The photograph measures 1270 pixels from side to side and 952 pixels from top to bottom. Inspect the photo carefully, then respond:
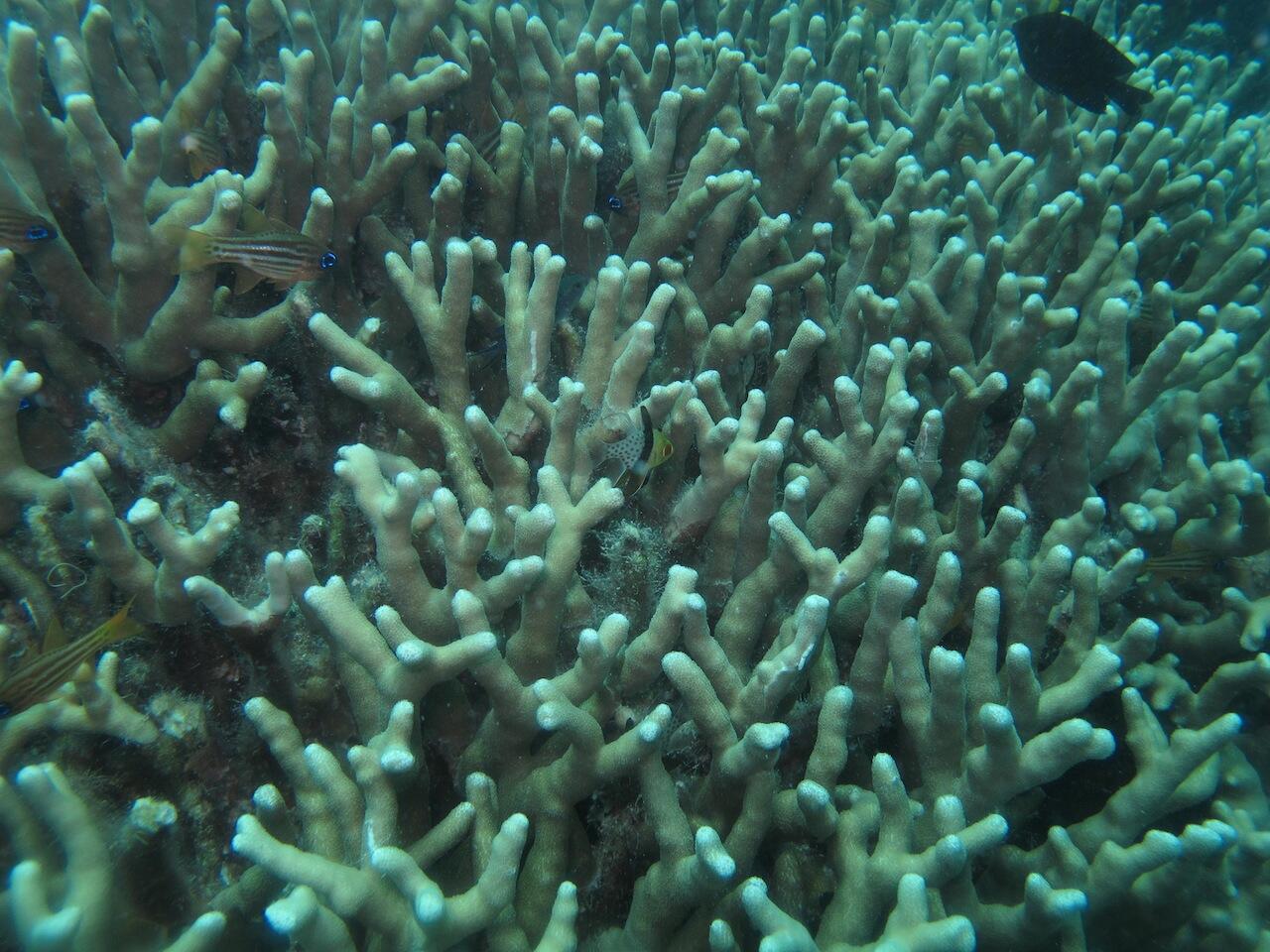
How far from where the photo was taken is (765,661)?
212 centimetres

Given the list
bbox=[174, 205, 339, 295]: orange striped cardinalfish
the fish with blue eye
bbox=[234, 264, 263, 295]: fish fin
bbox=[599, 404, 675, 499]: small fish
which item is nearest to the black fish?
bbox=[599, 404, 675, 499]: small fish

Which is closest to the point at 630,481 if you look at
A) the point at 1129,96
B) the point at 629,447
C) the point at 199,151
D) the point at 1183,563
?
the point at 629,447

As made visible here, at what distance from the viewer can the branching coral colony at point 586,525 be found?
1959 millimetres

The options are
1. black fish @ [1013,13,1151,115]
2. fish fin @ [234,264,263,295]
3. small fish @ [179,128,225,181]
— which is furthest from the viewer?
black fish @ [1013,13,1151,115]

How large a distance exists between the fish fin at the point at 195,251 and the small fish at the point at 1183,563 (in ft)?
12.4

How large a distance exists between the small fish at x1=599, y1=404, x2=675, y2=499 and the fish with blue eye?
2099 millimetres

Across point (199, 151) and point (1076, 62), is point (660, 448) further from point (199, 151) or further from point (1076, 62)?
point (1076, 62)

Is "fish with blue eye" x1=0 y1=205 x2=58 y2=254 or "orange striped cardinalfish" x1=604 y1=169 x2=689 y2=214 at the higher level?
"orange striped cardinalfish" x1=604 y1=169 x2=689 y2=214

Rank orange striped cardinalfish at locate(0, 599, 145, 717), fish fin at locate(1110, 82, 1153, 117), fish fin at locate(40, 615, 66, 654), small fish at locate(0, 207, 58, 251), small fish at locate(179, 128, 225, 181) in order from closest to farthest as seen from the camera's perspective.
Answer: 1. orange striped cardinalfish at locate(0, 599, 145, 717)
2. fish fin at locate(40, 615, 66, 654)
3. small fish at locate(0, 207, 58, 251)
4. small fish at locate(179, 128, 225, 181)
5. fish fin at locate(1110, 82, 1153, 117)

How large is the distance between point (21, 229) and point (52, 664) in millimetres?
1543

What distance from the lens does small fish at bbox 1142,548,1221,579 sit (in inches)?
110

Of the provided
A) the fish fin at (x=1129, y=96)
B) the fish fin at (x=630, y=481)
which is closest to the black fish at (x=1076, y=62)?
the fish fin at (x=1129, y=96)

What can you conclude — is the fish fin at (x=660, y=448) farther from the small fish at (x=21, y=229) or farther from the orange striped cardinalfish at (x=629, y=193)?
the small fish at (x=21, y=229)

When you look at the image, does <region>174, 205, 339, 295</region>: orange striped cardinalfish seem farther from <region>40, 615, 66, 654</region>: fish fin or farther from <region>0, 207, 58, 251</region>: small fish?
<region>40, 615, 66, 654</region>: fish fin
